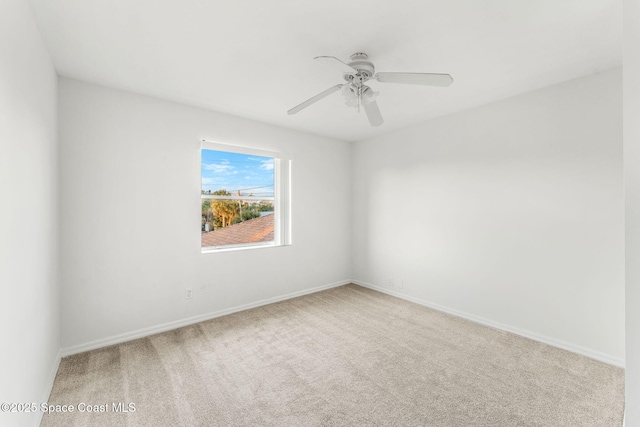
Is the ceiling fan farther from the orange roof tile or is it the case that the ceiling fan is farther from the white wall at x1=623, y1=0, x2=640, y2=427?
the orange roof tile

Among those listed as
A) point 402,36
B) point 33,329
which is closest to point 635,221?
point 402,36

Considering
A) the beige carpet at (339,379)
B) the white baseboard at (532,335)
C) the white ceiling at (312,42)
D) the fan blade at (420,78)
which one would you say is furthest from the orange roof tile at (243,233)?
the fan blade at (420,78)

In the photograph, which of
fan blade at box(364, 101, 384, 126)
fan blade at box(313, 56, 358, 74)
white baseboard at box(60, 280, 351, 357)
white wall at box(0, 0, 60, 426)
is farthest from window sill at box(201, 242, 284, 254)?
fan blade at box(313, 56, 358, 74)

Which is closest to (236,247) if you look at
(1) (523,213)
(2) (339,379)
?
(2) (339,379)

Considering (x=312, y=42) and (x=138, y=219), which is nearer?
(x=312, y=42)

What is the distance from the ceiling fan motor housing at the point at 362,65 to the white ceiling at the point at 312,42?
0.05 m

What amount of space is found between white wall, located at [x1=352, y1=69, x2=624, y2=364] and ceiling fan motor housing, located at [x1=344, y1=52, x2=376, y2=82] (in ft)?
5.85

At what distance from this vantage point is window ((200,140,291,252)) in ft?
11.1

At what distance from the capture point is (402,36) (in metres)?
1.86

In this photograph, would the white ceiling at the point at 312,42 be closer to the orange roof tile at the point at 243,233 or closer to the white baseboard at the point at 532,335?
the orange roof tile at the point at 243,233

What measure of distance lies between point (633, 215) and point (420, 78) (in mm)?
1264

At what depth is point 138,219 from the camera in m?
2.79

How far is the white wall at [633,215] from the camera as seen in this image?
3.22 feet

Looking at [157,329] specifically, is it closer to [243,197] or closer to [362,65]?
[243,197]
